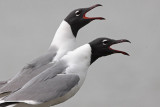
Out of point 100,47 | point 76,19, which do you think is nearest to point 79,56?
point 100,47

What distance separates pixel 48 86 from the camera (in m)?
7.34

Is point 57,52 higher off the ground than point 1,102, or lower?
higher

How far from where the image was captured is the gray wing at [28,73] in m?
7.66

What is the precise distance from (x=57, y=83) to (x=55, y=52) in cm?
77

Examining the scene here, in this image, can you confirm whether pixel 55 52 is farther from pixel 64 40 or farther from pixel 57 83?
pixel 57 83

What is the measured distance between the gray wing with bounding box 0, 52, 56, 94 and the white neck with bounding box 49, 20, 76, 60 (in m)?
0.21

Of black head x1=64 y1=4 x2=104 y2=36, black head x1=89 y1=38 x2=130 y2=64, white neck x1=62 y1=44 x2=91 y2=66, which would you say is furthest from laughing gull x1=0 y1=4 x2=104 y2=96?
black head x1=89 y1=38 x2=130 y2=64

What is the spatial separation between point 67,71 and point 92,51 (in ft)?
1.27

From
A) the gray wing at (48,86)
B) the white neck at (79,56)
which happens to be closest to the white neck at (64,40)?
the white neck at (79,56)

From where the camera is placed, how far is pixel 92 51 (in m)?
7.72

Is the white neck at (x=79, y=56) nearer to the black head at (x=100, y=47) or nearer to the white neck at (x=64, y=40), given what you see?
the black head at (x=100, y=47)

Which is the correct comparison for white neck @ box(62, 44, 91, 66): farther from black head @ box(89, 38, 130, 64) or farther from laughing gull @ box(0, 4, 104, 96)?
laughing gull @ box(0, 4, 104, 96)

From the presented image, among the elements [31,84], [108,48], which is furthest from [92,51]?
[31,84]

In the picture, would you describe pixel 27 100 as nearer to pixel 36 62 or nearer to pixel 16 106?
pixel 16 106
